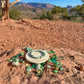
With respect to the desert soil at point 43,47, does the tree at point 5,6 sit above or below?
above

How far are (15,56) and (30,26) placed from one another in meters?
2.96

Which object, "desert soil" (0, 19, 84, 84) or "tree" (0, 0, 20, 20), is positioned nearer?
"desert soil" (0, 19, 84, 84)

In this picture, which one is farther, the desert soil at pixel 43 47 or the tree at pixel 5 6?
the tree at pixel 5 6

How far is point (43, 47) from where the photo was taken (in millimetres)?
2955

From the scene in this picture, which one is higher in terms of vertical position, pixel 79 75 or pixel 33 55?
pixel 33 55

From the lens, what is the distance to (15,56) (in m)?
2.27

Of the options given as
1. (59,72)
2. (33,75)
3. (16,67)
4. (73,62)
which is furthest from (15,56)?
(73,62)

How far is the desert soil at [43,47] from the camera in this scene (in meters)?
1.70

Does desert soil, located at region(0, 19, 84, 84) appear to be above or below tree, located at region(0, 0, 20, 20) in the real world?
below

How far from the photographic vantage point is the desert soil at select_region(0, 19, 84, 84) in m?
1.70

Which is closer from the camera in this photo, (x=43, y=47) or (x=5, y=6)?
(x=43, y=47)

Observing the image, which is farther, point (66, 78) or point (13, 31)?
point (13, 31)

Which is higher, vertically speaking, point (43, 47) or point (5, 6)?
point (5, 6)

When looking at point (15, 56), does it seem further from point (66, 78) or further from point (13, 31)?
point (13, 31)
